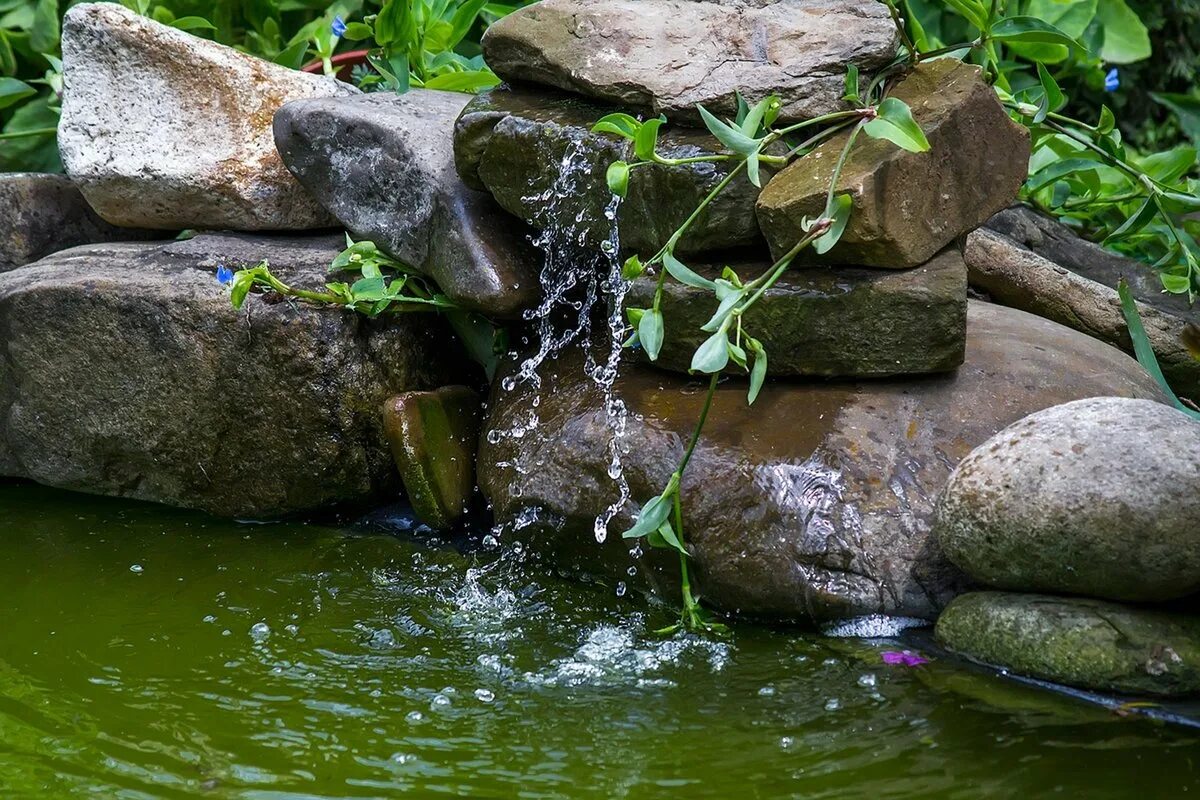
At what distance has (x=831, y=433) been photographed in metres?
3.19

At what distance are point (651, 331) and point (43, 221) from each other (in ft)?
8.77

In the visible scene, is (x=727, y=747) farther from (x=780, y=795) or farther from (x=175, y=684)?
(x=175, y=684)

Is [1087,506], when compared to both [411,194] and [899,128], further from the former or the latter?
[411,194]

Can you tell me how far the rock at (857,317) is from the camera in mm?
3143

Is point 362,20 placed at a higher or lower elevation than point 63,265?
higher

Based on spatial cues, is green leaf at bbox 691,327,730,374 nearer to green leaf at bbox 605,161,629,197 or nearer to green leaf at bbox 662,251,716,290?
green leaf at bbox 662,251,716,290

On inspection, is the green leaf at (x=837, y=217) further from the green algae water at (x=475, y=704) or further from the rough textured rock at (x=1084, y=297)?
the rough textured rock at (x=1084, y=297)

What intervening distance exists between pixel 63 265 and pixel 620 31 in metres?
1.90

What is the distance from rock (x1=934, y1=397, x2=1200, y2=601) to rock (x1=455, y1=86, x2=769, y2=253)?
0.89 metres

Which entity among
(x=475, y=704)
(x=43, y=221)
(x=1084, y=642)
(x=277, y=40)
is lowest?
(x=475, y=704)

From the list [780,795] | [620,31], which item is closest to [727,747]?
[780,795]

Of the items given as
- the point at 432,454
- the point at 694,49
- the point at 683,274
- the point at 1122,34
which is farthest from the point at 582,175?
the point at 1122,34

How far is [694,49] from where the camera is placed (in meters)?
3.55

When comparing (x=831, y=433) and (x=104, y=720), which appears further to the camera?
(x=831, y=433)
